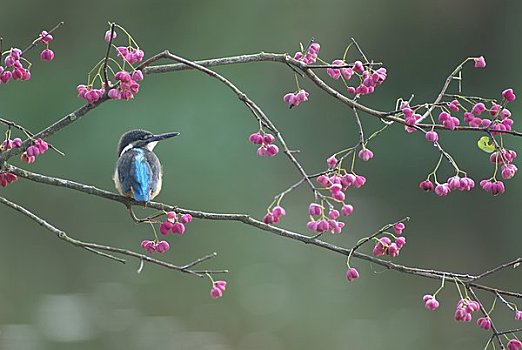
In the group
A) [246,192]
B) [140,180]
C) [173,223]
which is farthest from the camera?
[246,192]

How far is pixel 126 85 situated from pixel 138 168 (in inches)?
36.8

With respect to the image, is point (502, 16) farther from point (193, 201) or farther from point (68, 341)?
point (68, 341)

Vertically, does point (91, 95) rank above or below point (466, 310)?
above

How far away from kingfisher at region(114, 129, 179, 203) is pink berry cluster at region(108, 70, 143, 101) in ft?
2.19

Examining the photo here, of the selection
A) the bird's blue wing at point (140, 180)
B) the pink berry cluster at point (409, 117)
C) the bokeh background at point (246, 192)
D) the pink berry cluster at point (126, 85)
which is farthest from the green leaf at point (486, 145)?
the bokeh background at point (246, 192)

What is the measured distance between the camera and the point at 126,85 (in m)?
2.25

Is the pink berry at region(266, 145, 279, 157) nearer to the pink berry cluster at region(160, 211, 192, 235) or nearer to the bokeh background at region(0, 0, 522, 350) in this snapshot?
the pink berry cluster at region(160, 211, 192, 235)

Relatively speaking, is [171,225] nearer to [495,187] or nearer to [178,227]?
[178,227]

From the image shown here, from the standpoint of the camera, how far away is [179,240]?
8398 millimetres

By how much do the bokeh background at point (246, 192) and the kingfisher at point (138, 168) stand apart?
3.01 meters

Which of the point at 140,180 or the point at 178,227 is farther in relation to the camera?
the point at 140,180

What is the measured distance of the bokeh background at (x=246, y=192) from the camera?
6.80 meters

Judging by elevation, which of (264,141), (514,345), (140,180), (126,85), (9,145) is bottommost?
(514,345)

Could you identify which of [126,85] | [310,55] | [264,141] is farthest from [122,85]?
[310,55]
